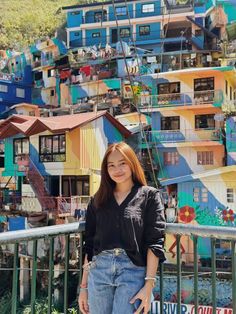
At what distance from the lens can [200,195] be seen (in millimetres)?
20406

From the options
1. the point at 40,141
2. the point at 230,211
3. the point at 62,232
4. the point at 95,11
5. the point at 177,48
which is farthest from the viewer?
the point at 95,11

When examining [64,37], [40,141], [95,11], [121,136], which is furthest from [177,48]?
[40,141]

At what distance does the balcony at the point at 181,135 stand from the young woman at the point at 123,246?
20.4 meters

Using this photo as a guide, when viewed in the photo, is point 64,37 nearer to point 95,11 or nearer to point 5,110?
point 95,11

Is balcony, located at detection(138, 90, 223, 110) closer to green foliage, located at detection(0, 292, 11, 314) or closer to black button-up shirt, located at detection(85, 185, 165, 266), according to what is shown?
green foliage, located at detection(0, 292, 11, 314)

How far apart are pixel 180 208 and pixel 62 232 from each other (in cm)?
1800

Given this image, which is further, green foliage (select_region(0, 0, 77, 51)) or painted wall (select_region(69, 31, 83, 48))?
green foliage (select_region(0, 0, 77, 51))

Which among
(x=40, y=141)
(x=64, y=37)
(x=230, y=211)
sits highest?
(x=64, y=37)

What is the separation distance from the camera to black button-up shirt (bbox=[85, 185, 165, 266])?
2699mm

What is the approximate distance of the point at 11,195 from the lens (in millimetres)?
22266

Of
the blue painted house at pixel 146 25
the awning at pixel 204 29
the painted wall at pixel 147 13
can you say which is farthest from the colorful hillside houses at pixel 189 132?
the painted wall at pixel 147 13

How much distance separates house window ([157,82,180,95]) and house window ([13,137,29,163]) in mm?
8147

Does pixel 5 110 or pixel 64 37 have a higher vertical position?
pixel 64 37

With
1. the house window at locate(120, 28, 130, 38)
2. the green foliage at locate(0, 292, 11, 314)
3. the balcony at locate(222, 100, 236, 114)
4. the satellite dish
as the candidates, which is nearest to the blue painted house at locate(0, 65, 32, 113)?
the house window at locate(120, 28, 130, 38)
